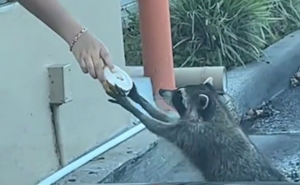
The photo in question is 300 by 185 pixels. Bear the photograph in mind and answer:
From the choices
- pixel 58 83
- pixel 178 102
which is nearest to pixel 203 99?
pixel 178 102

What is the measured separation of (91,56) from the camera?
2707mm

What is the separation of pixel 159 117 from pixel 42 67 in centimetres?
66

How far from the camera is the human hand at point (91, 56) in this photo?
2703 millimetres

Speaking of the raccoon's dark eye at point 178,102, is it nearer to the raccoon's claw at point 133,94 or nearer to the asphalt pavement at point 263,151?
the asphalt pavement at point 263,151

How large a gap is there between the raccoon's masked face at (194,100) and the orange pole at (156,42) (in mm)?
919

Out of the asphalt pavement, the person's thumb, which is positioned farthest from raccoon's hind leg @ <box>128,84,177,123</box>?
the person's thumb

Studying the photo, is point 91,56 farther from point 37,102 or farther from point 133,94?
point 37,102

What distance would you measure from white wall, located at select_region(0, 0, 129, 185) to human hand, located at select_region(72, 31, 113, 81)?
155 centimetres

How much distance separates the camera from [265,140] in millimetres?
6008

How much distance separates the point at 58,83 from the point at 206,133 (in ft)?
2.71

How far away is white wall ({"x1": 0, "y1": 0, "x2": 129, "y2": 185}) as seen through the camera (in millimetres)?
4328

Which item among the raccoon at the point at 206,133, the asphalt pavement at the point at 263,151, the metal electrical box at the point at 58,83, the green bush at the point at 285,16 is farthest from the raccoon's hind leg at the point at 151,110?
the green bush at the point at 285,16

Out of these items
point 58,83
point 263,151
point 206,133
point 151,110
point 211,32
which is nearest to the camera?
point 151,110

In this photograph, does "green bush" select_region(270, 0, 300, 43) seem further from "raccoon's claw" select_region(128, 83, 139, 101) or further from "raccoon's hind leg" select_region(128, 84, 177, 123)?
"raccoon's claw" select_region(128, 83, 139, 101)
